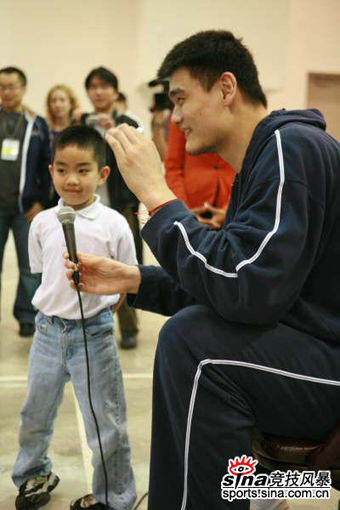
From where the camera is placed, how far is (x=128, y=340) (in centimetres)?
368

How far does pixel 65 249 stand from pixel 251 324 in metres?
0.81

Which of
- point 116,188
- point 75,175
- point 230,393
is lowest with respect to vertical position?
point 230,393

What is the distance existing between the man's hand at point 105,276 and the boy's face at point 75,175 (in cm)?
33

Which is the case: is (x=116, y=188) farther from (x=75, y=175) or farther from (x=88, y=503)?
(x=88, y=503)

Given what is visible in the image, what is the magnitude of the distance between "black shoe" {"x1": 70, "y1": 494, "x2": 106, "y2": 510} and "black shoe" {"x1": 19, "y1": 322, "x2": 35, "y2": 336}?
199 cm

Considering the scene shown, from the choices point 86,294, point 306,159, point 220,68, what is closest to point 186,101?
point 220,68

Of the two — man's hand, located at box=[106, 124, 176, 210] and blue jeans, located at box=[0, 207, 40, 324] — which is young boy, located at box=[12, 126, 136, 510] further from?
blue jeans, located at box=[0, 207, 40, 324]

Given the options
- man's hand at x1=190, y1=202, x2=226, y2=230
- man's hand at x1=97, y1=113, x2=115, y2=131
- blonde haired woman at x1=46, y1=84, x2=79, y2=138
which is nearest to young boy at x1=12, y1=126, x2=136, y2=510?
man's hand at x1=190, y1=202, x2=226, y2=230

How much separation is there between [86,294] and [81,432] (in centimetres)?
86

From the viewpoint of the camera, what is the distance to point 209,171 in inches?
119

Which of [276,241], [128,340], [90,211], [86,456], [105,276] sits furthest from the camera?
[128,340]

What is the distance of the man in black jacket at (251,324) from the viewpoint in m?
1.25

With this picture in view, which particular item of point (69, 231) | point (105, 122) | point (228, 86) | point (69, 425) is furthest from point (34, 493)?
point (105, 122)

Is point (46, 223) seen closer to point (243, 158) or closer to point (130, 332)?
point (243, 158)
